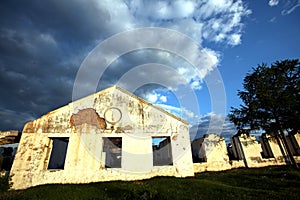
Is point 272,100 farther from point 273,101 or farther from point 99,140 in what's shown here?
point 99,140

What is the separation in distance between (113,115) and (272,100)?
14.3 metres

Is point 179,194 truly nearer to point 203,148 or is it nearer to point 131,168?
point 131,168

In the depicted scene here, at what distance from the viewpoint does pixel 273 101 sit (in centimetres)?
1420

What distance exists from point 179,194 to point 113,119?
23.0ft

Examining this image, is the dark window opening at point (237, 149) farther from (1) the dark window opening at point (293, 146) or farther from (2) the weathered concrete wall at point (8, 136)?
(2) the weathered concrete wall at point (8, 136)

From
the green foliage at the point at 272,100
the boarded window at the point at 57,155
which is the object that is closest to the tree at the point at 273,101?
the green foliage at the point at 272,100

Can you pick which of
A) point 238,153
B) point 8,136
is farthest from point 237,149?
point 8,136

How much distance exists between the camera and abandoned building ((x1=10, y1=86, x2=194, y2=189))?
10.2 m

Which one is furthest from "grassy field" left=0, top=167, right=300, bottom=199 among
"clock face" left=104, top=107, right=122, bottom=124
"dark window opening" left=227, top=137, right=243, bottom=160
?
"dark window opening" left=227, top=137, right=243, bottom=160

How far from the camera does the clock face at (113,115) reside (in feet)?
39.5

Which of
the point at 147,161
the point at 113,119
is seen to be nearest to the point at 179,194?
the point at 147,161

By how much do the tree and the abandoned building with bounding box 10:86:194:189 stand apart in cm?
768

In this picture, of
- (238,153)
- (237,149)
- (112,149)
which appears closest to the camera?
(238,153)

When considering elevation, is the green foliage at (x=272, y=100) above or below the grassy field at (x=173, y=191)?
above
